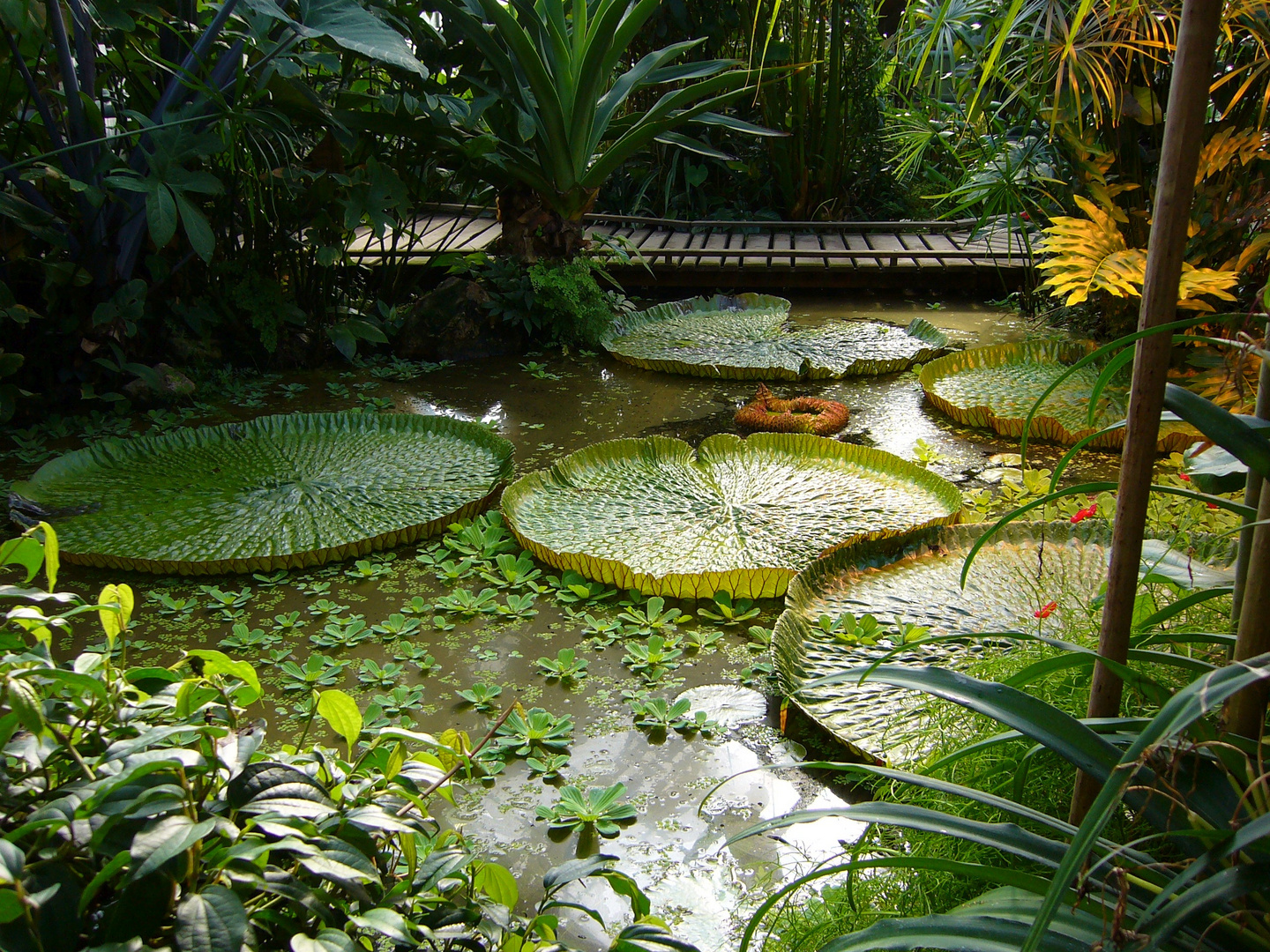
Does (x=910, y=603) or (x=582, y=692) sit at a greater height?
(x=910, y=603)

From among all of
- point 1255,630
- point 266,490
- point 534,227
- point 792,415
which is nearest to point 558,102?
point 534,227

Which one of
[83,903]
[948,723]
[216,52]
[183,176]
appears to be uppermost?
[216,52]

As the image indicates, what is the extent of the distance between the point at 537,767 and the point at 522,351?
2.56 metres

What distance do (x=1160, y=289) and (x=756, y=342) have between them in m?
3.00

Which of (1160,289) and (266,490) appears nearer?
(1160,289)

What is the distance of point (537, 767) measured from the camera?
58.1 inches

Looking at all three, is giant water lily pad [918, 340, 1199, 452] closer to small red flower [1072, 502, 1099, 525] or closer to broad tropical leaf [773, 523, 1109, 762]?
small red flower [1072, 502, 1099, 525]

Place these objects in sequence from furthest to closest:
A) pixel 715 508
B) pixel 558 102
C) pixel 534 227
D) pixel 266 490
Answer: pixel 534 227
pixel 558 102
pixel 266 490
pixel 715 508

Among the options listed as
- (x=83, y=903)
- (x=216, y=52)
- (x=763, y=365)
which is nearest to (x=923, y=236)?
(x=763, y=365)

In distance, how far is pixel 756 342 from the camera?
3.67 m

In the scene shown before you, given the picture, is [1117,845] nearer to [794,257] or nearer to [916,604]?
[916,604]

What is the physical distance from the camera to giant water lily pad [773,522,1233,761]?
1475 millimetres

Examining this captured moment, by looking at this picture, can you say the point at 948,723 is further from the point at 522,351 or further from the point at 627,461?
the point at 522,351

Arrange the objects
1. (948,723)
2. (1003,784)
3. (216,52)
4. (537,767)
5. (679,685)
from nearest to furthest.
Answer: (1003,784) < (948,723) < (537,767) < (679,685) < (216,52)
